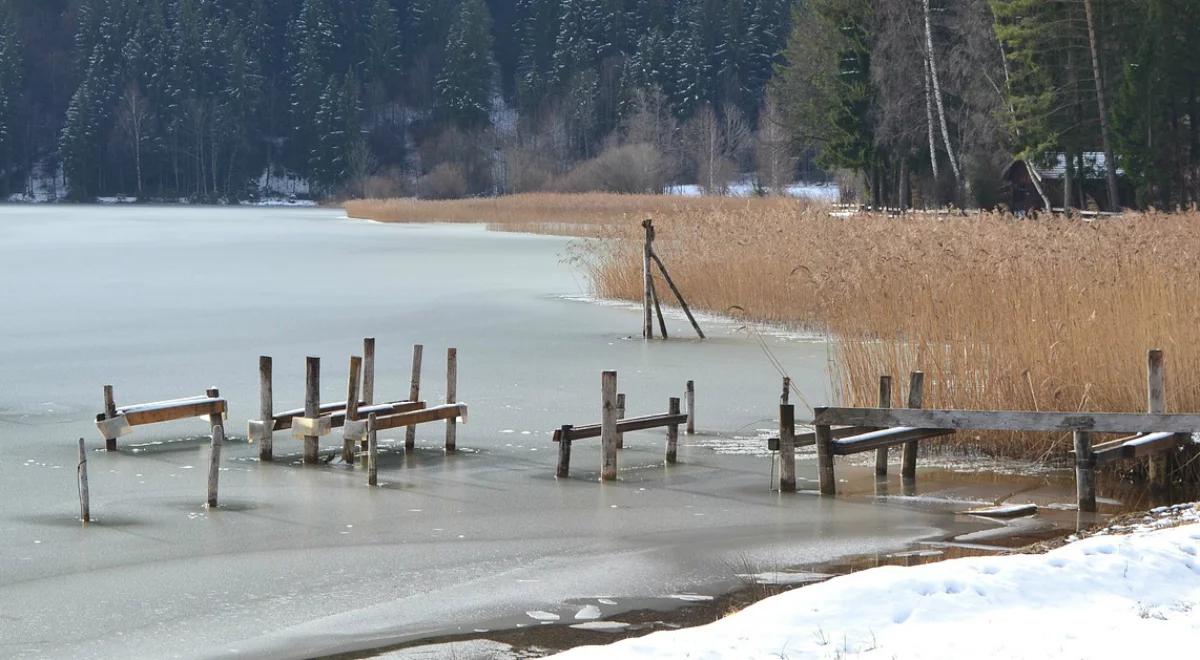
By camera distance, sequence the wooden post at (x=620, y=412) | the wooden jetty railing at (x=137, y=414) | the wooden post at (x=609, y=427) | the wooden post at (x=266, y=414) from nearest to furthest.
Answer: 1. the wooden post at (x=609, y=427)
2. the wooden post at (x=266, y=414)
3. the wooden jetty railing at (x=137, y=414)
4. the wooden post at (x=620, y=412)

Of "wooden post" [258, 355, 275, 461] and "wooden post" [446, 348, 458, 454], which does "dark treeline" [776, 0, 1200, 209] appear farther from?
"wooden post" [258, 355, 275, 461]

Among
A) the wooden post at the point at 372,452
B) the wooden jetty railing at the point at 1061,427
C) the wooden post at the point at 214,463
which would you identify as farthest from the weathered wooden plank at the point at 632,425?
the wooden post at the point at 214,463

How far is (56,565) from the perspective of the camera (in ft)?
24.7

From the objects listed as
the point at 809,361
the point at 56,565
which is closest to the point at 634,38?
the point at 809,361

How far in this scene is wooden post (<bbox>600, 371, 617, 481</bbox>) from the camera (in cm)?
948

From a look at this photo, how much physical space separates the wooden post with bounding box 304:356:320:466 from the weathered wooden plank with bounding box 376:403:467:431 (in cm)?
43

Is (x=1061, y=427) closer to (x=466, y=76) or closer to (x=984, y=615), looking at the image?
(x=984, y=615)

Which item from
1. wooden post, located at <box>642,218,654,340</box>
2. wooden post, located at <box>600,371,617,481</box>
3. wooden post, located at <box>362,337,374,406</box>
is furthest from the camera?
wooden post, located at <box>642,218,654,340</box>

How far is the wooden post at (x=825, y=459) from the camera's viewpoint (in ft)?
30.5

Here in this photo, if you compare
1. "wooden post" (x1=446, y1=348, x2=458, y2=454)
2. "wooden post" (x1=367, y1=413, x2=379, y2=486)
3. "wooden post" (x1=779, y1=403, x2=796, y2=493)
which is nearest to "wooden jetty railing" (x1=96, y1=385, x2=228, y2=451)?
"wooden post" (x1=446, y1=348, x2=458, y2=454)

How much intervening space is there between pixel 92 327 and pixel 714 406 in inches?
377

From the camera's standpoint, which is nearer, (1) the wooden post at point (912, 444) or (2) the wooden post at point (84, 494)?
(2) the wooden post at point (84, 494)

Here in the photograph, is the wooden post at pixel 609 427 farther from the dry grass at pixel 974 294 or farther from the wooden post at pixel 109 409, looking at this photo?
the wooden post at pixel 109 409

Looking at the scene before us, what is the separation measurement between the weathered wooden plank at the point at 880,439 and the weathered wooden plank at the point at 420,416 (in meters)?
2.77
